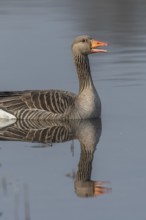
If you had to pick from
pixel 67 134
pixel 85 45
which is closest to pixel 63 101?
pixel 85 45

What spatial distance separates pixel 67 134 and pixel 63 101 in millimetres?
1203

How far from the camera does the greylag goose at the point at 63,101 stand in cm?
1758

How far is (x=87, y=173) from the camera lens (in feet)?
46.6

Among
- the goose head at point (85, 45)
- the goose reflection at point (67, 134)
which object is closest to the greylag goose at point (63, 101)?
the goose head at point (85, 45)

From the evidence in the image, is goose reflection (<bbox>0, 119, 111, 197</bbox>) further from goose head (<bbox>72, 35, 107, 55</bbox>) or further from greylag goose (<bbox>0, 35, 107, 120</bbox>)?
goose head (<bbox>72, 35, 107, 55</bbox>)

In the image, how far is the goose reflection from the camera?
47.4 feet

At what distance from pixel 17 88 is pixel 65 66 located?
1862 mm

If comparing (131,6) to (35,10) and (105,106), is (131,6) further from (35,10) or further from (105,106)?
(105,106)

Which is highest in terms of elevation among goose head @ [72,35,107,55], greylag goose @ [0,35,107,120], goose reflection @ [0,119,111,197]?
goose head @ [72,35,107,55]

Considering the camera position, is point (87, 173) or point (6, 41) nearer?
point (87, 173)

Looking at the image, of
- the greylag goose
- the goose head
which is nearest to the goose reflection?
the greylag goose

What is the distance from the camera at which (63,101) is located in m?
17.6

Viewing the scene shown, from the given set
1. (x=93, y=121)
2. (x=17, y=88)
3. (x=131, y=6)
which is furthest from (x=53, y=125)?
(x=131, y=6)

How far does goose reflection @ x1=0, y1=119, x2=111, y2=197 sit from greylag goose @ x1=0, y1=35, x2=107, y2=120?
138 mm
